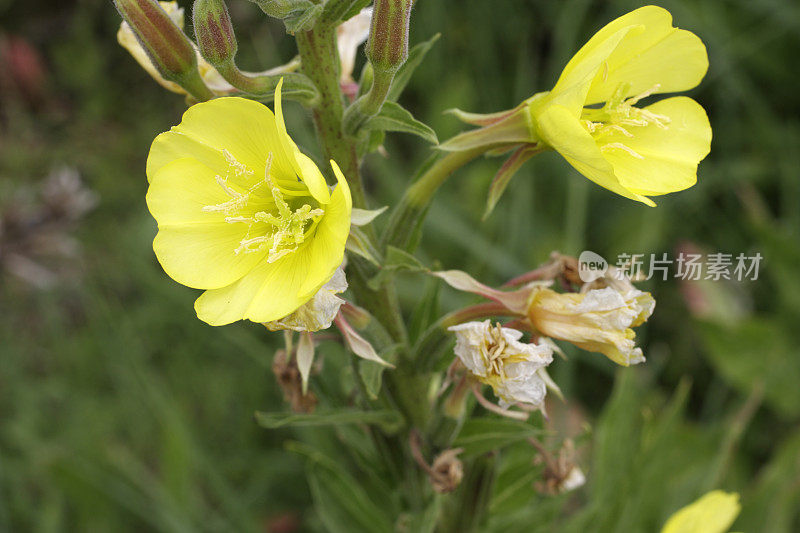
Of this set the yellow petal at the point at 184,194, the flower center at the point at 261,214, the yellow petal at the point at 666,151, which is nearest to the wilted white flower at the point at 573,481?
the yellow petal at the point at 666,151

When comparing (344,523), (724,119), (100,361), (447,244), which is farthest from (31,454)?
(724,119)

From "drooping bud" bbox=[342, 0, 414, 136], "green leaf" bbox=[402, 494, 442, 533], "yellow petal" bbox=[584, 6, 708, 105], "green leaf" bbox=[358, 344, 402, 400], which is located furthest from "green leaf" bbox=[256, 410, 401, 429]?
"yellow petal" bbox=[584, 6, 708, 105]

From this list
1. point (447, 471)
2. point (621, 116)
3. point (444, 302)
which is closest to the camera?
point (621, 116)

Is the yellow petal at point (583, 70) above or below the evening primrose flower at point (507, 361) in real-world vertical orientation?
above

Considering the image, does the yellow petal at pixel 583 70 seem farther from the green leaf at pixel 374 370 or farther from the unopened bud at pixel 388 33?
the green leaf at pixel 374 370

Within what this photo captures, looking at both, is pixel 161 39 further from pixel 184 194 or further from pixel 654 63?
pixel 654 63

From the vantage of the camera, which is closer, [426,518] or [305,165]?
[305,165]

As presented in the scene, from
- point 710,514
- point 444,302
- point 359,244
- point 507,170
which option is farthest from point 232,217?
point 444,302
